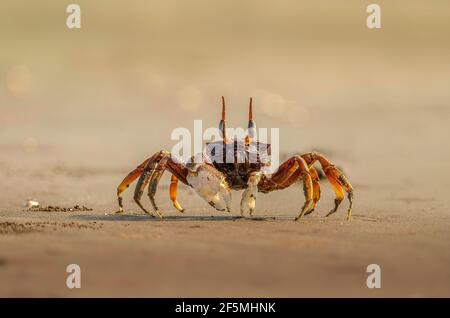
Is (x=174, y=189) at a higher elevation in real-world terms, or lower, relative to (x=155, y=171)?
lower

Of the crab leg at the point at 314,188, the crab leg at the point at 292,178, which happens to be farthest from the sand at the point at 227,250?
the crab leg at the point at 292,178

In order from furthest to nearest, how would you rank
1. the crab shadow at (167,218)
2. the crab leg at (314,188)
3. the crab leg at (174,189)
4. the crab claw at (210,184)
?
the crab leg at (174,189), the crab leg at (314,188), the crab shadow at (167,218), the crab claw at (210,184)

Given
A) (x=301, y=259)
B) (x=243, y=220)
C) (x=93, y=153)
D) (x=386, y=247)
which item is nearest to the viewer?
(x=301, y=259)

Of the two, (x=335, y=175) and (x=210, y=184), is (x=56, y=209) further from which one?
(x=335, y=175)

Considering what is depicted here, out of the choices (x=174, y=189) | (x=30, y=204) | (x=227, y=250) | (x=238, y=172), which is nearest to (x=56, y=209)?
(x=30, y=204)

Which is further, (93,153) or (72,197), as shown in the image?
(93,153)

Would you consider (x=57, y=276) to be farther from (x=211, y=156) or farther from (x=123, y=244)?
(x=211, y=156)

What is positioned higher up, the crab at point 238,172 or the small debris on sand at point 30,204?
the crab at point 238,172

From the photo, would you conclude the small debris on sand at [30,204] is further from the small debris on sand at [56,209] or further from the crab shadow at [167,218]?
the crab shadow at [167,218]
